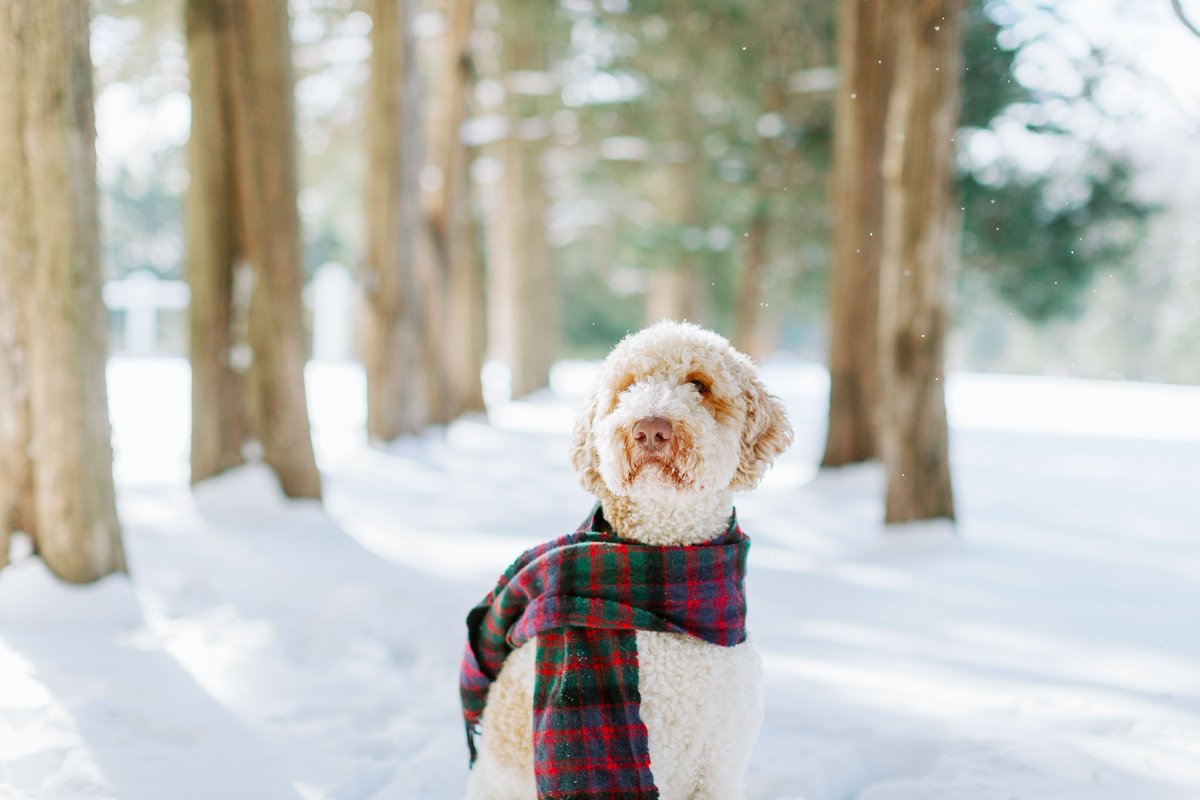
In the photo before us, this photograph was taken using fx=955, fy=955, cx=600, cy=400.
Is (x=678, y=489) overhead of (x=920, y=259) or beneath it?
beneath

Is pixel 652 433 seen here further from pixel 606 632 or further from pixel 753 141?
pixel 753 141

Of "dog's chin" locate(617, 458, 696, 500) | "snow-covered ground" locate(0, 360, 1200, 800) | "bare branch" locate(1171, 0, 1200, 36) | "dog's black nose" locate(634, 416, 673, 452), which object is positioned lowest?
"snow-covered ground" locate(0, 360, 1200, 800)

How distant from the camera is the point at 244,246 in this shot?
629 centimetres

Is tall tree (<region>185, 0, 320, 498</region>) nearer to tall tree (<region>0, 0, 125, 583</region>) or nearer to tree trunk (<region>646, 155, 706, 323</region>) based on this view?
tall tree (<region>0, 0, 125, 583</region>)

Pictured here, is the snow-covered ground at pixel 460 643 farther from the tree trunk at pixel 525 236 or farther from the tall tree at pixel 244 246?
the tree trunk at pixel 525 236

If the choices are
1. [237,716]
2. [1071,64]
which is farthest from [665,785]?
→ [1071,64]

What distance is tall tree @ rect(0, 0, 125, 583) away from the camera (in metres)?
3.71

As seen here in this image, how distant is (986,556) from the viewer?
5734 millimetres

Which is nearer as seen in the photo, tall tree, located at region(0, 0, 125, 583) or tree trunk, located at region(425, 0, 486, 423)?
tall tree, located at region(0, 0, 125, 583)

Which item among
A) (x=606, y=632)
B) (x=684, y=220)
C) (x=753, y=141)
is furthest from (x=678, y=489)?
(x=684, y=220)

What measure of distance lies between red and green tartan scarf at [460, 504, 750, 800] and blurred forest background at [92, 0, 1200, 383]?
5.71 metres

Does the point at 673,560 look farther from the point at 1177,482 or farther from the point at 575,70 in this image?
the point at 575,70

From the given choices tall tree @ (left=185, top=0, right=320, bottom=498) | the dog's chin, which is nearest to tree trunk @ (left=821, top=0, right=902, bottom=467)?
tall tree @ (left=185, top=0, right=320, bottom=498)

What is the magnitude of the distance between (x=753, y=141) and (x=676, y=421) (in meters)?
12.7
